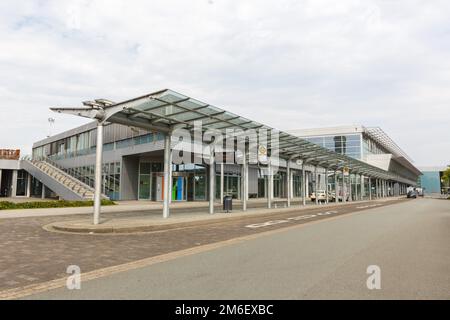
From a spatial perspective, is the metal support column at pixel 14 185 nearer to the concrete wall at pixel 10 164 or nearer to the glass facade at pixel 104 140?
the concrete wall at pixel 10 164

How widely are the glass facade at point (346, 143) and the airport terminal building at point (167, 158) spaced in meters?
9.28

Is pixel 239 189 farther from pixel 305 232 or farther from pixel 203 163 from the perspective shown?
pixel 305 232

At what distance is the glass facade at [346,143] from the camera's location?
68256 mm

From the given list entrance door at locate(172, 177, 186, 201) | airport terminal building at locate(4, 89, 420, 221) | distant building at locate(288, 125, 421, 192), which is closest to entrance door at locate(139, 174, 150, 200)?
airport terminal building at locate(4, 89, 420, 221)

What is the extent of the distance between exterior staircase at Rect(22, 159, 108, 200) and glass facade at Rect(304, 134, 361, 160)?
4761 centimetres

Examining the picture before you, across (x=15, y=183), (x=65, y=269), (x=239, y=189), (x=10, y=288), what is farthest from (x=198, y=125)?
(x=15, y=183)

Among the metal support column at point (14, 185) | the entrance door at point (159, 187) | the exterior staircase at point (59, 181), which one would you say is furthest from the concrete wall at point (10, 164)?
the entrance door at point (159, 187)

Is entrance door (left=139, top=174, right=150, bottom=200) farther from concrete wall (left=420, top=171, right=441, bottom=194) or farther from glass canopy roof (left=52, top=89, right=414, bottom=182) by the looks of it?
concrete wall (left=420, top=171, right=441, bottom=194)

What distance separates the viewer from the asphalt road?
5.00 m

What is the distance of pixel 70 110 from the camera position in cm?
1331

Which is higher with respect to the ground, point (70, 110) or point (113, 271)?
point (70, 110)

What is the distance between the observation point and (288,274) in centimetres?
610

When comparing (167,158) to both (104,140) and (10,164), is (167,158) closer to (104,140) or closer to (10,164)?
(104,140)
